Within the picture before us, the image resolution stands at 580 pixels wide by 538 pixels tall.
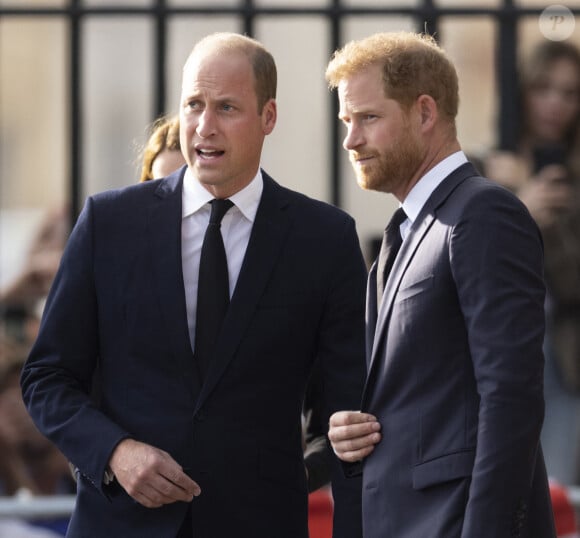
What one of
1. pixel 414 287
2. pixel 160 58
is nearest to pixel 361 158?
pixel 414 287

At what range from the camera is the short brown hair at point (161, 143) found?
4.39 meters

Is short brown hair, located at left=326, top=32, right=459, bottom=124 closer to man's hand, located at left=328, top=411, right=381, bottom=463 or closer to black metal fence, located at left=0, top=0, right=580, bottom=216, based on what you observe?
man's hand, located at left=328, top=411, right=381, bottom=463

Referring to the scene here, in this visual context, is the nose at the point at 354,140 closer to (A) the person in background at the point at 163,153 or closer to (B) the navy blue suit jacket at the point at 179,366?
(B) the navy blue suit jacket at the point at 179,366

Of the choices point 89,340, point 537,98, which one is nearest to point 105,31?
point 537,98

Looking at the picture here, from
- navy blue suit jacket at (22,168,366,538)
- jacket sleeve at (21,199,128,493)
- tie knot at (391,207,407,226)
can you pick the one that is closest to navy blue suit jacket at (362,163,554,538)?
tie knot at (391,207,407,226)

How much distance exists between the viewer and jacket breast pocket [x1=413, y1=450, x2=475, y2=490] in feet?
10.4

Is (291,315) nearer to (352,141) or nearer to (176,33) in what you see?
(352,141)

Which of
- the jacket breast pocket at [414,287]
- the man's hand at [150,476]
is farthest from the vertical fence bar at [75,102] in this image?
the jacket breast pocket at [414,287]

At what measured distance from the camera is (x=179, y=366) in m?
3.61

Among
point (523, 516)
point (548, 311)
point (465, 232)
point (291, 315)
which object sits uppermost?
point (465, 232)

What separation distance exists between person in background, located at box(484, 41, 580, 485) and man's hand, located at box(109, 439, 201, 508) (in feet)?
12.9

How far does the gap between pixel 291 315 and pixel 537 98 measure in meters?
4.08

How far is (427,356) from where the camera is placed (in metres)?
3.24

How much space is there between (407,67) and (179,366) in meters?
0.88
